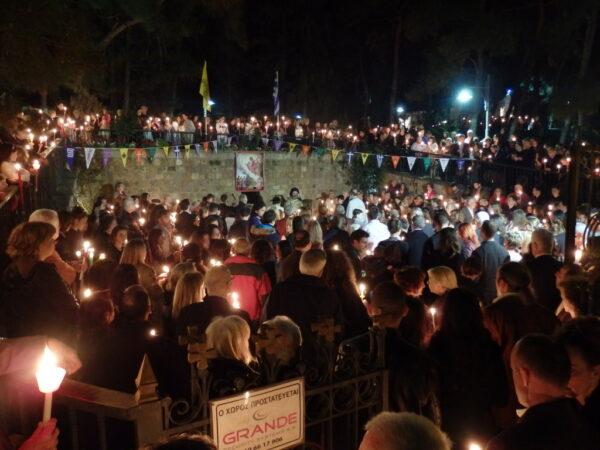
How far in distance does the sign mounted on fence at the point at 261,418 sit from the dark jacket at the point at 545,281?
4.14 metres

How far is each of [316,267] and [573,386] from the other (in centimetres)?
239

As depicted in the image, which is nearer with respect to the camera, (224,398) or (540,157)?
(224,398)

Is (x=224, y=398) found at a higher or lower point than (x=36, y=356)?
lower

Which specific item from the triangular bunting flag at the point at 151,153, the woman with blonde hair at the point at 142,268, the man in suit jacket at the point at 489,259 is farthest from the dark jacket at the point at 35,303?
the triangular bunting flag at the point at 151,153

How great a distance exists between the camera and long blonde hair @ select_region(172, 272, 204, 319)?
15.4 feet

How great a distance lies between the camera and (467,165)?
19.2m

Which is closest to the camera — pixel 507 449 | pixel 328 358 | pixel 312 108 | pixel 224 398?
pixel 507 449

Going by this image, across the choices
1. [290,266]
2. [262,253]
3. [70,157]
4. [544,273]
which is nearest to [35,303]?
[290,266]

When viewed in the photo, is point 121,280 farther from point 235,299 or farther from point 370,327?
point 370,327

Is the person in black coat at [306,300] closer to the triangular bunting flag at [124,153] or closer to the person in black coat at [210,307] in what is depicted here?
the person in black coat at [210,307]

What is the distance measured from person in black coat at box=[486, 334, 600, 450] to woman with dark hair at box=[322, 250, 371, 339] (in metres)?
2.44

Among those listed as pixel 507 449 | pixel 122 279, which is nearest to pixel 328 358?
pixel 507 449

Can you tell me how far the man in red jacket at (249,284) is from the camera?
5922mm

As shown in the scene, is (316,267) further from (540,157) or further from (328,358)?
(540,157)
